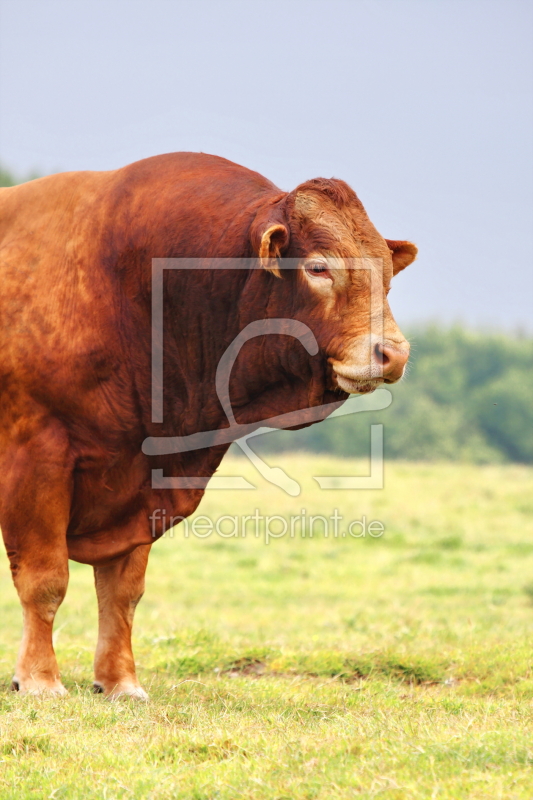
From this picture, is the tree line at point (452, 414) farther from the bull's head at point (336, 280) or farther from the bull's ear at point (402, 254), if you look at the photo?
the bull's head at point (336, 280)

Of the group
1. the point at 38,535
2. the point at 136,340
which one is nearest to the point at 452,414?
the point at 136,340

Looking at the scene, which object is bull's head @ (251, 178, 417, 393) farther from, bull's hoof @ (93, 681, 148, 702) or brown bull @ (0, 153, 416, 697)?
bull's hoof @ (93, 681, 148, 702)

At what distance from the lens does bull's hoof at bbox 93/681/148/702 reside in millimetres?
5488

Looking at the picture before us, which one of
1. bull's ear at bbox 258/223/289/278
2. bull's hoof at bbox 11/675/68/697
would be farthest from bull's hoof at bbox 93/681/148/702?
bull's ear at bbox 258/223/289/278

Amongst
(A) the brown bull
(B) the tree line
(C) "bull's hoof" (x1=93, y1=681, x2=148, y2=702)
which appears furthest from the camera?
(B) the tree line

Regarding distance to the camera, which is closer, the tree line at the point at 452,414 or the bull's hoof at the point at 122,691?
the bull's hoof at the point at 122,691

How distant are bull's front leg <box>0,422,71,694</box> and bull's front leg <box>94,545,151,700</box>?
47 centimetres

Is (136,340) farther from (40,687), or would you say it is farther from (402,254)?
(40,687)

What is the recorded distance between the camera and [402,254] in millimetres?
5609

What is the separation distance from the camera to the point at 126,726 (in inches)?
173

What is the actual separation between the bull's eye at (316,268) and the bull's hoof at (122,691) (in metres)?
2.48

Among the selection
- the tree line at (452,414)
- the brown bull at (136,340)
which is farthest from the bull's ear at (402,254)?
the tree line at (452,414)

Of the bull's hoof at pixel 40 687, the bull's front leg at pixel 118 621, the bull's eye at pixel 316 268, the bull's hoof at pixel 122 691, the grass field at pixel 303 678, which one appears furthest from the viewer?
the bull's front leg at pixel 118 621

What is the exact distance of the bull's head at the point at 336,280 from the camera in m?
4.80
